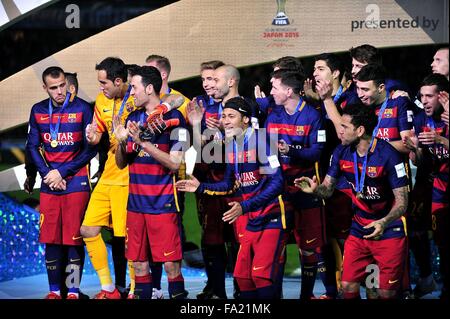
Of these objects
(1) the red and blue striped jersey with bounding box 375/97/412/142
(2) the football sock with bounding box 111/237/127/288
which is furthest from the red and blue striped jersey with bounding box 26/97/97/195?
(1) the red and blue striped jersey with bounding box 375/97/412/142

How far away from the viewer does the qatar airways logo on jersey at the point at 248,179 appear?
797 cm

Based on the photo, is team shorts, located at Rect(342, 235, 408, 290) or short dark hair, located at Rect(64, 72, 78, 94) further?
short dark hair, located at Rect(64, 72, 78, 94)

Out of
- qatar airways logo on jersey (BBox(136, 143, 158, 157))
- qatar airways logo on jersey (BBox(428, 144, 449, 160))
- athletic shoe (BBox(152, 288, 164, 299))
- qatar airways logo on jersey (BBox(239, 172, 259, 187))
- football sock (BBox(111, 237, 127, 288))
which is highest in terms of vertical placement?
qatar airways logo on jersey (BBox(136, 143, 158, 157))

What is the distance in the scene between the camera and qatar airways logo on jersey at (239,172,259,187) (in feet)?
26.2

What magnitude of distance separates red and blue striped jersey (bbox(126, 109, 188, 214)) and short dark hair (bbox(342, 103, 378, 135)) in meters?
1.22

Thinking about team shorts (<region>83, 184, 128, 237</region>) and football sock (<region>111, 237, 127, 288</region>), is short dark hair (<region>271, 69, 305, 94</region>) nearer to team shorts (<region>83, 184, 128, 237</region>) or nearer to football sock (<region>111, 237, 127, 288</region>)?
team shorts (<region>83, 184, 128, 237</region>)

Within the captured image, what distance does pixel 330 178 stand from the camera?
26.1 feet

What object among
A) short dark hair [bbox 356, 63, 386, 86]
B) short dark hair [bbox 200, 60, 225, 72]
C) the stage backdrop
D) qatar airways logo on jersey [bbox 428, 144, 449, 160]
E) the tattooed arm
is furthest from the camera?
the stage backdrop

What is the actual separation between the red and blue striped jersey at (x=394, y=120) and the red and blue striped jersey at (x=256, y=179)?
3.58 feet

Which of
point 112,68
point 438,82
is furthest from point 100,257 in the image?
point 438,82

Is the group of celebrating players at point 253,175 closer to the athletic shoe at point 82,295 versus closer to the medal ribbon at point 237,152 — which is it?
the medal ribbon at point 237,152

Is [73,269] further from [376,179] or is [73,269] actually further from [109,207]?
[376,179]
